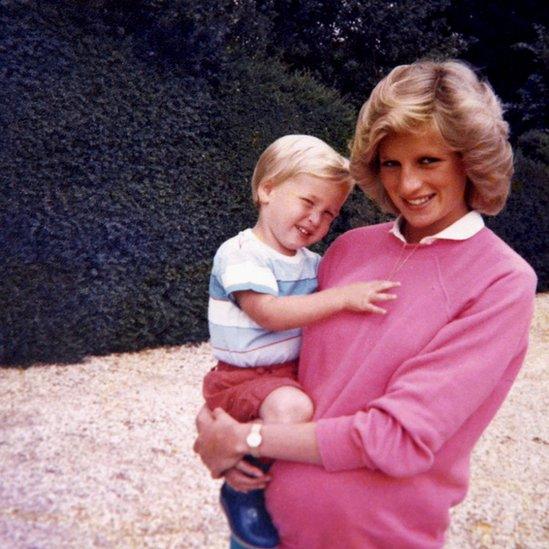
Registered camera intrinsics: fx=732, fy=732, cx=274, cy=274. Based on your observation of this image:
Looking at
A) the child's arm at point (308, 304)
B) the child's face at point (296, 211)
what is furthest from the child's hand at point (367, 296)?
the child's face at point (296, 211)

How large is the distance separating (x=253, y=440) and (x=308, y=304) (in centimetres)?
39

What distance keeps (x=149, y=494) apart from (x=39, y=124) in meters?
3.24

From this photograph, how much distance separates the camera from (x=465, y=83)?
1778 millimetres

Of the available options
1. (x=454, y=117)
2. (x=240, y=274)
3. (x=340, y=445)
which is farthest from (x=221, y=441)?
(x=454, y=117)

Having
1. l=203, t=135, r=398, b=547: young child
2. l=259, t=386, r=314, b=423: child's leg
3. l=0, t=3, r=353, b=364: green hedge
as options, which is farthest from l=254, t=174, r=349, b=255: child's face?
l=0, t=3, r=353, b=364: green hedge

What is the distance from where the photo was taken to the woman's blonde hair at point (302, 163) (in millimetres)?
2141

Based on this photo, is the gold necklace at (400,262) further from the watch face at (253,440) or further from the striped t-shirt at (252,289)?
the watch face at (253,440)

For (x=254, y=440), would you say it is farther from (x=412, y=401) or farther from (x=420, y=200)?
(x=420, y=200)

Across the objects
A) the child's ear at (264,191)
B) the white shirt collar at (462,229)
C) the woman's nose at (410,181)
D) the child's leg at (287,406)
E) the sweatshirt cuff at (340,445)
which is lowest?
the child's leg at (287,406)

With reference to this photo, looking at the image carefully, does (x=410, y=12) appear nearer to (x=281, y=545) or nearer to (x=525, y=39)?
(x=525, y=39)

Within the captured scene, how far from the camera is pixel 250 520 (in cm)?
182

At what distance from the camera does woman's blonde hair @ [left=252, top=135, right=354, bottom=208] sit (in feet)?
7.02

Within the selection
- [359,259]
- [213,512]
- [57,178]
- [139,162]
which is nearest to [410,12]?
[139,162]

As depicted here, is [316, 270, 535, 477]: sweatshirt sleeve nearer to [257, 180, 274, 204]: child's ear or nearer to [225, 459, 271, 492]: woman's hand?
[225, 459, 271, 492]: woman's hand
